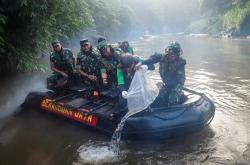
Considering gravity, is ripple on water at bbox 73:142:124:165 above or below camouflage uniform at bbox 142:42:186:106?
below

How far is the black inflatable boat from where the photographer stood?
23.0 feet

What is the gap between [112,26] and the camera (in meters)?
34.8

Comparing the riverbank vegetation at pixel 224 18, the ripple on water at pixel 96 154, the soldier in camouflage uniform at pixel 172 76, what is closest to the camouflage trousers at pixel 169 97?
the soldier in camouflage uniform at pixel 172 76

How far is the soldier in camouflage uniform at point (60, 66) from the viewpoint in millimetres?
9414

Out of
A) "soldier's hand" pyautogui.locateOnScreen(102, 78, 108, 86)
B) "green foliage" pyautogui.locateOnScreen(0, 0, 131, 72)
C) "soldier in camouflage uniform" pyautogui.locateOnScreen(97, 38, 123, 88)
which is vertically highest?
"green foliage" pyautogui.locateOnScreen(0, 0, 131, 72)

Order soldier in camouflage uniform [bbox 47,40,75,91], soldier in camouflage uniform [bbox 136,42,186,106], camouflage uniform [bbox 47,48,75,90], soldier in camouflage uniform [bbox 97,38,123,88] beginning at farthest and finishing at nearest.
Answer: camouflage uniform [bbox 47,48,75,90] → soldier in camouflage uniform [bbox 47,40,75,91] → soldier in camouflage uniform [bbox 97,38,123,88] → soldier in camouflage uniform [bbox 136,42,186,106]

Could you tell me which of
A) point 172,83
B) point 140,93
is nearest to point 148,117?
point 140,93

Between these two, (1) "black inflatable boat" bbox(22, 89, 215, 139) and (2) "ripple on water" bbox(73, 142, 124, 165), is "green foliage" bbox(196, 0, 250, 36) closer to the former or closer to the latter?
(1) "black inflatable boat" bbox(22, 89, 215, 139)

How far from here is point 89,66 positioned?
870 centimetres

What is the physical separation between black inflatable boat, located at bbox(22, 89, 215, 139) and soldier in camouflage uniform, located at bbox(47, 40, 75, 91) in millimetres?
1161

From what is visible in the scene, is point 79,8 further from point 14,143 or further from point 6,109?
point 14,143

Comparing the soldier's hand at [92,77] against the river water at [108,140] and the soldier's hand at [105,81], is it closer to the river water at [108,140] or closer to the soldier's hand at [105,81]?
the soldier's hand at [105,81]

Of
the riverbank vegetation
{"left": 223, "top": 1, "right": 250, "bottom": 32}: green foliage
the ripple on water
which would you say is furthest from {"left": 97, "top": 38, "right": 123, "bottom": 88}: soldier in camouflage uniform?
{"left": 223, "top": 1, "right": 250, "bottom": 32}: green foliage

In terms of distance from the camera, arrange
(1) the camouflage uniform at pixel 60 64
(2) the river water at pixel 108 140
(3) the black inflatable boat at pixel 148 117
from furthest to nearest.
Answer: (1) the camouflage uniform at pixel 60 64 → (3) the black inflatable boat at pixel 148 117 → (2) the river water at pixel 108 140
